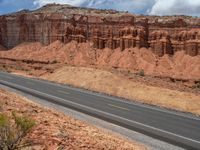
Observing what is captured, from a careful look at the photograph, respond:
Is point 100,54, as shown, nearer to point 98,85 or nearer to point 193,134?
point 98,85

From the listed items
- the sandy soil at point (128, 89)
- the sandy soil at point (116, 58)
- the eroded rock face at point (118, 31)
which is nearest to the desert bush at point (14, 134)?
the sandy soil at point (128, 89)

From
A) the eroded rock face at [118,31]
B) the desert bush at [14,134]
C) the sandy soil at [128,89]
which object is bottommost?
the sandy soil at [128,89]

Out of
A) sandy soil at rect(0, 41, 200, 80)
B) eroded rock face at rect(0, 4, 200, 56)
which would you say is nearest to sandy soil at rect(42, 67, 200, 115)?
sandy soil at rect(0, 41, 200, 80)

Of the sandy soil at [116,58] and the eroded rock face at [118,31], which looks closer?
the sandy soil at [116,58]

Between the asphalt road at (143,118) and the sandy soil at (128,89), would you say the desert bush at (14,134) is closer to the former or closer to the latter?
the asphalt road at (143,118)

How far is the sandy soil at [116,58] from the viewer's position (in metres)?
73.1

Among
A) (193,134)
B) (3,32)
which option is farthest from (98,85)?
(3,32)

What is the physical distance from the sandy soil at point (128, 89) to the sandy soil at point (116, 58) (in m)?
21.6

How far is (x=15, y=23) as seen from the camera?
101 meters

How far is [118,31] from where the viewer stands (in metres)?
84.9

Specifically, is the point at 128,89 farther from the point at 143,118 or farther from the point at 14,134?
the point at 14,134

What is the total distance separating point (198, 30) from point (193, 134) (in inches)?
2438

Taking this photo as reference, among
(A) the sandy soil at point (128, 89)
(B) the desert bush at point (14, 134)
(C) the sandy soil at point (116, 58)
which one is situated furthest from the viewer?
(C) the sandy soil at point (116, 58)

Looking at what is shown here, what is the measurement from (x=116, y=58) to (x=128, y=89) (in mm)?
40508
